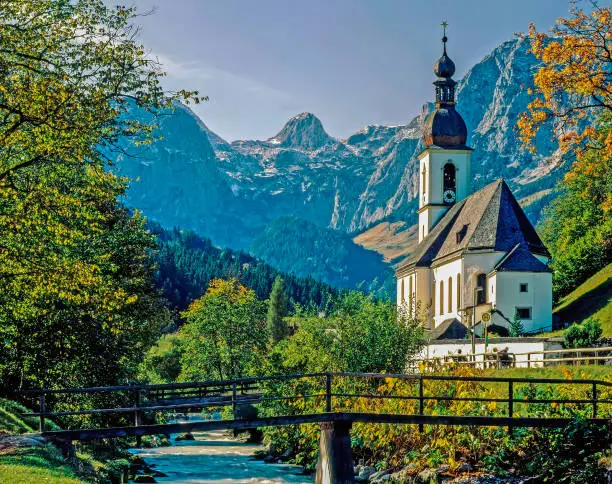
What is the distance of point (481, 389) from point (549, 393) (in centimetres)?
416

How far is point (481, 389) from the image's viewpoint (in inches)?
Result: 1219

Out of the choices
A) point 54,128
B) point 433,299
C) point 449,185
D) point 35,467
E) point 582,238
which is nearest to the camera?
point 35,467

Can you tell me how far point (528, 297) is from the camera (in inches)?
2495

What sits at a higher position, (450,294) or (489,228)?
(489,228)

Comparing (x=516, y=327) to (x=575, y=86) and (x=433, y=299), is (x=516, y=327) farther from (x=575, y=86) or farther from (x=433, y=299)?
(x=575, y=86)

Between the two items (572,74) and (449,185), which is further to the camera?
(449,185)

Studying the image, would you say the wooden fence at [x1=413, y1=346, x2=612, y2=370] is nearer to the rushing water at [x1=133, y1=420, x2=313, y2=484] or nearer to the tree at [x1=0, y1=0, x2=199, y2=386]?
the rushing water at [x1=133, y1=420, x2=313, y2=484]

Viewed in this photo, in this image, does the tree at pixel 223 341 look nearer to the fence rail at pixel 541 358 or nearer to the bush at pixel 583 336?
the fence rail at pixel 541 358

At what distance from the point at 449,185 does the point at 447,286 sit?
1927 cm

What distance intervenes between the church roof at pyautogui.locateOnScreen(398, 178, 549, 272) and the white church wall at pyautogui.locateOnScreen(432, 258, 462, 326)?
1.15 m

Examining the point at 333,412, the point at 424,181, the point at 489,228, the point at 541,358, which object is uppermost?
the point at 424,181

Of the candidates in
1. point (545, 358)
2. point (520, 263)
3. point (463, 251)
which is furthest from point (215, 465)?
point (463, 251)

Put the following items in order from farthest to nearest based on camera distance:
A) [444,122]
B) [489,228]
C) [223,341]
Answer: [444,122] < [489,228] < [223,341]

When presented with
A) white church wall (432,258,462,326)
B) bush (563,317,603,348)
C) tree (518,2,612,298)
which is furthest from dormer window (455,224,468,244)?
tree (518,2,612,298)
